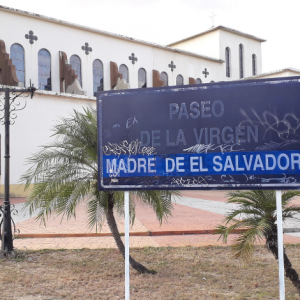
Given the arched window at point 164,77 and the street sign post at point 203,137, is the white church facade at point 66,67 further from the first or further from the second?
the street sign post at point 203,137

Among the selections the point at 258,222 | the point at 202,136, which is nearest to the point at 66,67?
the point at 202,136

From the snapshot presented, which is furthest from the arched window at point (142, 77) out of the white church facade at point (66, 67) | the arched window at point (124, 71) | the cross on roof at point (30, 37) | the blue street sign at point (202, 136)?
the blue street sign at point (202, 136)

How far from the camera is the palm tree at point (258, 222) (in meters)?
4.32

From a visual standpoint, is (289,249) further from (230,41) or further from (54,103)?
(230,41)

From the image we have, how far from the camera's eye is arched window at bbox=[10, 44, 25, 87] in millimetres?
19750

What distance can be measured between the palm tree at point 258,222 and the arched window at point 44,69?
18.0 m

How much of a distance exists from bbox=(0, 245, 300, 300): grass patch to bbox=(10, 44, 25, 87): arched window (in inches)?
578

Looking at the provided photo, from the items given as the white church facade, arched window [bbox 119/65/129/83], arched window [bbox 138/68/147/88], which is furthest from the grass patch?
arched window [bbox 138/68/147/88]

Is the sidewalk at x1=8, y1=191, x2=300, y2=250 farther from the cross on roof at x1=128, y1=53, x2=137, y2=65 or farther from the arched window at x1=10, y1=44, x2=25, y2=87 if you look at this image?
the cross on roof at x1=128, y1=53, x2=137, y2=65

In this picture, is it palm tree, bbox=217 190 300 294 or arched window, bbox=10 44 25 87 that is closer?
palm tree, bbox=217 190 300 294

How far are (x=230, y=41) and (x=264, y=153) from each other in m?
30.5

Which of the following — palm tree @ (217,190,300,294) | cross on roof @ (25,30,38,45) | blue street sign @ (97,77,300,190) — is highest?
cross on roof @ (25,30,38,45)

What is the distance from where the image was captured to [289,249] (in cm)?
738

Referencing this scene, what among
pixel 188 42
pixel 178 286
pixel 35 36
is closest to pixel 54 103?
pixel 35 36
